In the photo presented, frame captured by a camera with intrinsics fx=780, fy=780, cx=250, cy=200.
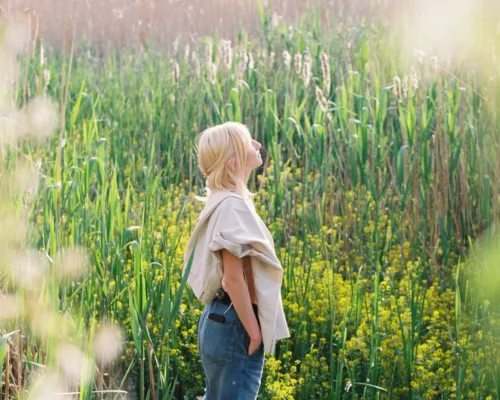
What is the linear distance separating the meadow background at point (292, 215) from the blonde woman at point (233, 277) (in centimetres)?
13

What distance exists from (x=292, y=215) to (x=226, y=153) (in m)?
1.88

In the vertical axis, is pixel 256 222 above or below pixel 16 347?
above

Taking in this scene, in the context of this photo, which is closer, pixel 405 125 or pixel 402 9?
pixel 405 125

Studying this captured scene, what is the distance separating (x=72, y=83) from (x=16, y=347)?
3.98 metres

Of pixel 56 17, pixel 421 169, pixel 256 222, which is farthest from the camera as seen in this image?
pixel 56 17

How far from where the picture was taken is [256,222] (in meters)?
2.00

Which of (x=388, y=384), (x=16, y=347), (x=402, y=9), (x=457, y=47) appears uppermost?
(x=402, y=9)

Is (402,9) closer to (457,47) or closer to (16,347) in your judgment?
(457,47)

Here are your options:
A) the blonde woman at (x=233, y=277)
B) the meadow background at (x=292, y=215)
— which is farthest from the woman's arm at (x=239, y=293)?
the meadow background at (x=292, y=215)

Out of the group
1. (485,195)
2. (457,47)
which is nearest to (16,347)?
(485,195)

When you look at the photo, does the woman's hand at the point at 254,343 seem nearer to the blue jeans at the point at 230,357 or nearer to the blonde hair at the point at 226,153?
the blue jeans at the point at 230,357

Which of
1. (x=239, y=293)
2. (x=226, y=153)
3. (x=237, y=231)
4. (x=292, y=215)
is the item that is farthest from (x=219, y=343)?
(x=292, y=215)

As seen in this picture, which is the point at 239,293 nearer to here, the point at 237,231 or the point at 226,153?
the point at 237,231

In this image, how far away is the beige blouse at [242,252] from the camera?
195 cm
